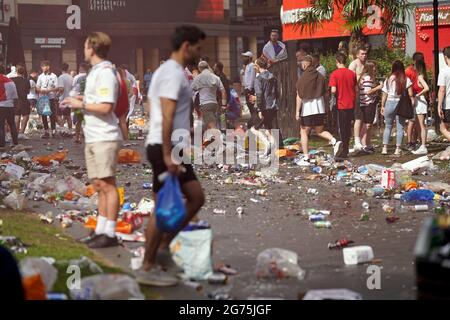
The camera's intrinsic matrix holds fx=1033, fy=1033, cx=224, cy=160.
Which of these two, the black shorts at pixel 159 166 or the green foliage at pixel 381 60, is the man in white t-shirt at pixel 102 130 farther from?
the green foliage at pixel 381 60

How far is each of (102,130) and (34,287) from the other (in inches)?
127

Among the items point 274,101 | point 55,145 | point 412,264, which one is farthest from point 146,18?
point 412,264

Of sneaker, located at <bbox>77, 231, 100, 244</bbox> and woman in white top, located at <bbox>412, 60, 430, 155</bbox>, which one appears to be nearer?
sneaker, located at <bbox>77, 231, 100, 244</bbox>

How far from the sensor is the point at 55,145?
23281mm

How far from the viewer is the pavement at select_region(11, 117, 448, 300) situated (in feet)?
25.4

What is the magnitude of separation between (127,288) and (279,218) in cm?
478

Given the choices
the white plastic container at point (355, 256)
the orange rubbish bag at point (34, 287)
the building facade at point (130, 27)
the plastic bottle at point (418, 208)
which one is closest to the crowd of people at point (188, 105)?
the white plastic container at point (355, 256)

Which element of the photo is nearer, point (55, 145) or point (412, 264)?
point (412, 264)

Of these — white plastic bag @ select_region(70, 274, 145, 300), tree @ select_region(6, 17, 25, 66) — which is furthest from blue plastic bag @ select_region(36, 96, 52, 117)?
white plastic bag @ select_region(70, 274, 145, 300)

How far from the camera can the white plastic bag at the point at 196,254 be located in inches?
312

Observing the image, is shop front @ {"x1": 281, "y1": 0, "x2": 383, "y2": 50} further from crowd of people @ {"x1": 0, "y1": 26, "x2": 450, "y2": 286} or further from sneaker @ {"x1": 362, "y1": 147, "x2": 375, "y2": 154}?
sneaker @ {"x1": 362, "y1": 147, "x2": 375, "y2": 154}

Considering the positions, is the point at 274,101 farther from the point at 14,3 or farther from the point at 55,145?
the point at 14,3

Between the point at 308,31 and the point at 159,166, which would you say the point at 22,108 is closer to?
the point at 308,31

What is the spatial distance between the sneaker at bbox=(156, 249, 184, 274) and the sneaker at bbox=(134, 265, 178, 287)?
0.10m
